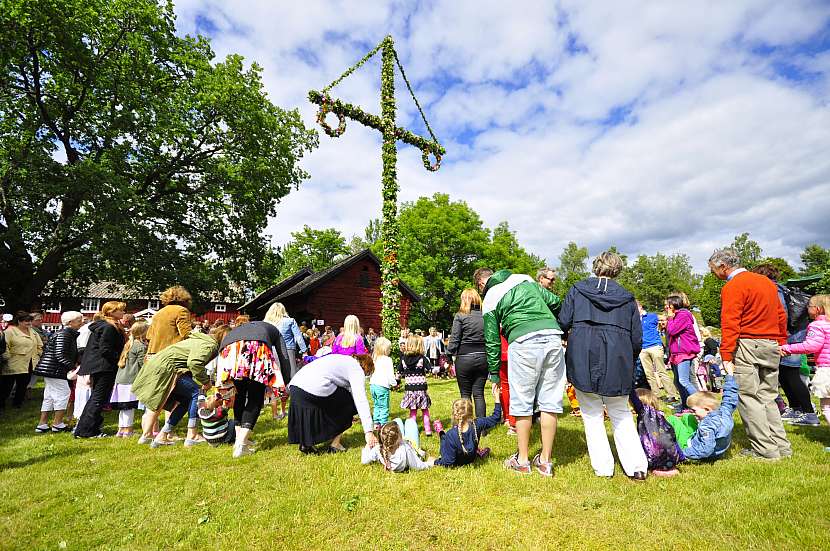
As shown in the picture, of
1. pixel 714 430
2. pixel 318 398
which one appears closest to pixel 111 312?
pixel 318 398

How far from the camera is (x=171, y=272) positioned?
624 inches

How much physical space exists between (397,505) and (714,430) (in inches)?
126

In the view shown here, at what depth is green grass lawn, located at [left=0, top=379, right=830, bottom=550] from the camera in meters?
2.82

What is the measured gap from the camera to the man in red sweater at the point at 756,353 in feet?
14.0

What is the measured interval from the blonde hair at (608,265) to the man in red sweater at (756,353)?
1398mm

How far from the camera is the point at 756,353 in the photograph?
4.31 meters

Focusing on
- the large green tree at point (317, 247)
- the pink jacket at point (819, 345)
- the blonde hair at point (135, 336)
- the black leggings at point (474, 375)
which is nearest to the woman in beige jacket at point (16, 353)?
the blonde hair at point (135, 336)

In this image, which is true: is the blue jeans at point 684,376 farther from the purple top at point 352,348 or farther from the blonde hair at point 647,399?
the purple top at point 352,348

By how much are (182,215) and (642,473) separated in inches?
756

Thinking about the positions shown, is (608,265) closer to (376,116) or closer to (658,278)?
(376,116)

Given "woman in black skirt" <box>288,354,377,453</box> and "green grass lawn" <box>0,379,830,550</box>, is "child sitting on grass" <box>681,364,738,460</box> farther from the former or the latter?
"woman in black skirt" <box>288,354,377,453</box>

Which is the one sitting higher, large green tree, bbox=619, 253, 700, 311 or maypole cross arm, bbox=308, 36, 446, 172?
large green tree, bbox=619, 253, 700, 311

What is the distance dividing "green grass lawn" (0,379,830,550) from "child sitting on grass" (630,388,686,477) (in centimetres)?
17

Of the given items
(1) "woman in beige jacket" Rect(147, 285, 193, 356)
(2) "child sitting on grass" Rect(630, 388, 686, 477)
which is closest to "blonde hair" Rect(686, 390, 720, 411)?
(2) "child sitting on grass" Rect(630, 388, 686, 477)
